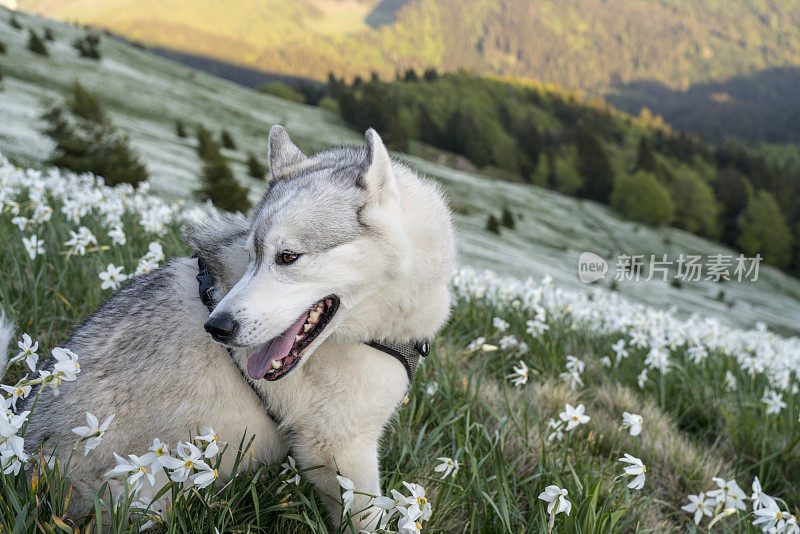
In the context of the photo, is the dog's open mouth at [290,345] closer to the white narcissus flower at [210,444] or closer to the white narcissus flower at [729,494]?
the white narcissus flower at [210,444]

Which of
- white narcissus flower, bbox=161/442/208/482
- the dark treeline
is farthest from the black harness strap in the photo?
the dark treeline

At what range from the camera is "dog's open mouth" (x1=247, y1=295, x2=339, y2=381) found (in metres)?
2.30

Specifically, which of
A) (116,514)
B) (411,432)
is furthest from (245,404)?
(411,432)

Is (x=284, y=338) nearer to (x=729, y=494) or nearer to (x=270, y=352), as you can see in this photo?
(x=270, y=352)

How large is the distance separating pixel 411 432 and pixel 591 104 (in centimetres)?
14670

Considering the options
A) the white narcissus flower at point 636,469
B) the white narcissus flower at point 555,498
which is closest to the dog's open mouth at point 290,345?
the white narcissus flower at point 555,498

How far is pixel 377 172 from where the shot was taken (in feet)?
8.47

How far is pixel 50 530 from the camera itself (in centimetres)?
190

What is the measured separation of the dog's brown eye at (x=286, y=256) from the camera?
2.41 m

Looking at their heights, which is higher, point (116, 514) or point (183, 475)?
point (183, 475)

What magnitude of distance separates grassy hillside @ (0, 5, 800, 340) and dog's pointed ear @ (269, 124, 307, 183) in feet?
26.3

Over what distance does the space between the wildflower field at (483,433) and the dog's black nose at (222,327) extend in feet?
1.28

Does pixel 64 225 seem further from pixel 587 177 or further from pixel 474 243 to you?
pixel 587 177

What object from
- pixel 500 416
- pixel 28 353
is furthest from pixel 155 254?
pixel 500 416
